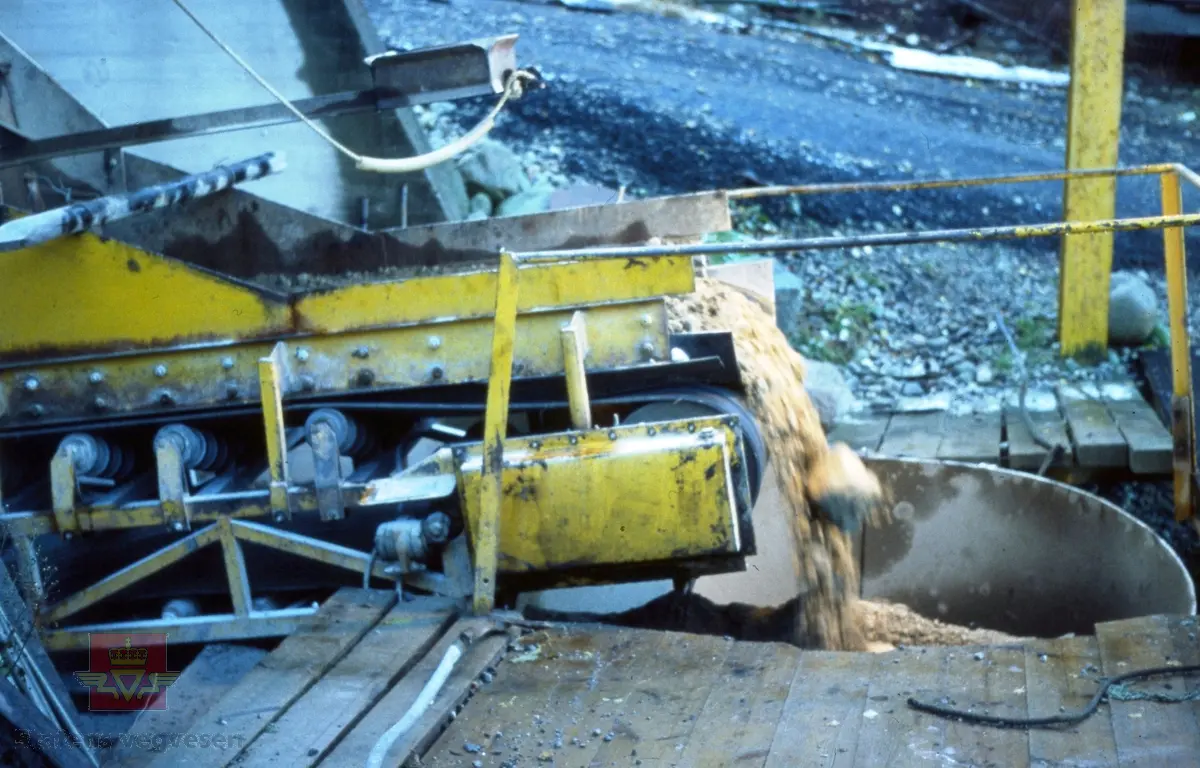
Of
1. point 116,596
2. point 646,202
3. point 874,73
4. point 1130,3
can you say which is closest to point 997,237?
point 646,202

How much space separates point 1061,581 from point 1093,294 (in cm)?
212

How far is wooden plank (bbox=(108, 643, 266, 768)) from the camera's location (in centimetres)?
264

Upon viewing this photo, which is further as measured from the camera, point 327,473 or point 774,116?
point 774,116

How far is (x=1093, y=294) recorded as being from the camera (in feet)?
20.6

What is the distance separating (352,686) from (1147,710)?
5.37 ft

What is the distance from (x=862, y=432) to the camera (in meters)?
5.80

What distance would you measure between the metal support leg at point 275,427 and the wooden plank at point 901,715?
5.17 feet

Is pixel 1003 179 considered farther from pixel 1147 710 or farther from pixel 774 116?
pixel 774 116

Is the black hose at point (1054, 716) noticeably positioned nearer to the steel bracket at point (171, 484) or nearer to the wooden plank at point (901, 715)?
the wooden plank at point (901, 715)

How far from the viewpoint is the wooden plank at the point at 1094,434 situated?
5.25 m

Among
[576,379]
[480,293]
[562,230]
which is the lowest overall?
[576,379]

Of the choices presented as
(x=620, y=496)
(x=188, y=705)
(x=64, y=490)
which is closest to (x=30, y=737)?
(x=188, y=705)

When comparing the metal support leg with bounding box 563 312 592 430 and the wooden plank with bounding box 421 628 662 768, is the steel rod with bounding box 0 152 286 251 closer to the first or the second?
the metal support leg with bounding box 563 312 592 430

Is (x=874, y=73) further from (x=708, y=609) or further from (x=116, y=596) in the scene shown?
(x=116, y=596)
